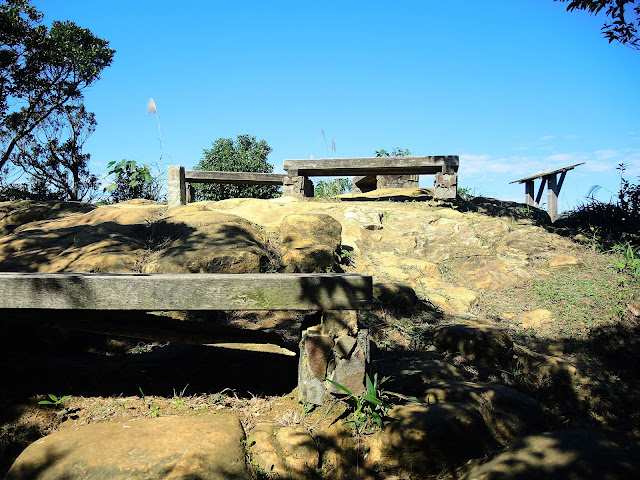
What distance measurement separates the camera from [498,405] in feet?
10.6

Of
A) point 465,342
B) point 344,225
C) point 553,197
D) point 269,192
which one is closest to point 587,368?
point 465,342

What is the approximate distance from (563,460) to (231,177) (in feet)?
28.1

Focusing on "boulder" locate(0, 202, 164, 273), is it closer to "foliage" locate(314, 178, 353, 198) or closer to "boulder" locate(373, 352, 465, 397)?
"boulder" locate(373, 352, 465, 397)

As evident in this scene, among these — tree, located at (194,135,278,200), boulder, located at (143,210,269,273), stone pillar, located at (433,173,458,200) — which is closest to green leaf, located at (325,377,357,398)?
boulder, located at (143,210,269,273)

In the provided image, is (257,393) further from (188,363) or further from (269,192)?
(269,192)

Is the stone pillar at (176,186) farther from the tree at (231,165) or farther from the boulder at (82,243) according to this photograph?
the tree at (231,165)

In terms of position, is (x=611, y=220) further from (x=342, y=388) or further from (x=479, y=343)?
A: (x=342, y=388)

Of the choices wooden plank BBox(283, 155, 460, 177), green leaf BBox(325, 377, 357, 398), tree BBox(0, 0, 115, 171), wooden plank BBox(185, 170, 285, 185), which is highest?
tree BBox(0, 0, 115, 171)

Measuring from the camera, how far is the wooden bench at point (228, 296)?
2.92 meters

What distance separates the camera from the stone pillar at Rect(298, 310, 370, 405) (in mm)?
3029

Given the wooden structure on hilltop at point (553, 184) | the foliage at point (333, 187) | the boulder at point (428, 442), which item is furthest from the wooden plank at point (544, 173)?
the boulder at point (428, 442)

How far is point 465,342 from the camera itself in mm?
4641

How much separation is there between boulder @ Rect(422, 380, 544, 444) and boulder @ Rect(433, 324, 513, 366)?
1058 millimetres


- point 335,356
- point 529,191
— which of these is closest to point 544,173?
point 529,191
